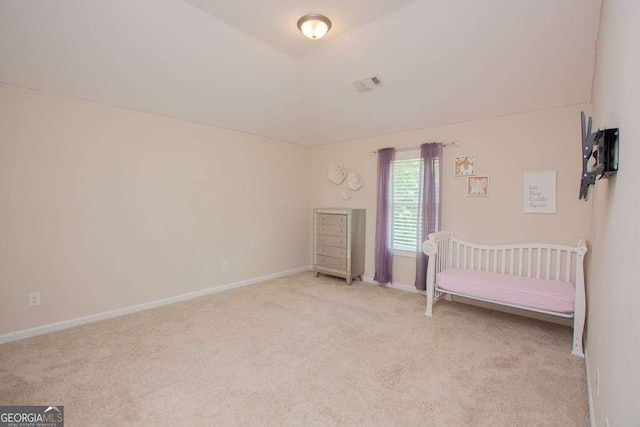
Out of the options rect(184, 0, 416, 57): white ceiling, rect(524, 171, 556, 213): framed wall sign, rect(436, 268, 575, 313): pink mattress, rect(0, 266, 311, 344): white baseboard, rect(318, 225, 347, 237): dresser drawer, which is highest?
rect(184, 0, 416, 57): white ceiling

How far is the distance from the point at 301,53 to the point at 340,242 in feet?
8.91

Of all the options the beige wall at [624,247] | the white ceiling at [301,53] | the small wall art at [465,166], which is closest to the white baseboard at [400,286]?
the small wall art at [465,166]

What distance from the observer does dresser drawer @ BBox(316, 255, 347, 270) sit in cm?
466

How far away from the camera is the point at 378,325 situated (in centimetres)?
312

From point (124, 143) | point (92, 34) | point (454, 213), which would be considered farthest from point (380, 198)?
point (92, 34)

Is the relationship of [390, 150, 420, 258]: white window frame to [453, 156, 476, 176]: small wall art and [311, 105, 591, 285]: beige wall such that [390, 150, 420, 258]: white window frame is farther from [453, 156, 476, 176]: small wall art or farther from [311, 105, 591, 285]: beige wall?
[453, 156, 476, 176]: small wall art

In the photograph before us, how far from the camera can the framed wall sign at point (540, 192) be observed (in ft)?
10.5

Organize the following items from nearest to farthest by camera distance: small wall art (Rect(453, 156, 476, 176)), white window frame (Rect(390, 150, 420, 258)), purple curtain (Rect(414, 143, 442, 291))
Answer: small wall art (Rect(453, 156, 476, 176)), purple curtain (Rect(414, 143, 442, 291)), white window frame (Rect(390, 150, 420, 258))

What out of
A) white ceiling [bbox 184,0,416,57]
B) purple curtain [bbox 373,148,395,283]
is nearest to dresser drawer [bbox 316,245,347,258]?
purple curtain [bbox 373,148,395,283]

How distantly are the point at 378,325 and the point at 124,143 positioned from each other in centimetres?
351

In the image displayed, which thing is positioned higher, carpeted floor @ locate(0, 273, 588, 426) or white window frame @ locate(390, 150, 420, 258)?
white window frame @ locate(390, 150, 420, 258)

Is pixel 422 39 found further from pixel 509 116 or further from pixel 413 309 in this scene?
pixel 413 309

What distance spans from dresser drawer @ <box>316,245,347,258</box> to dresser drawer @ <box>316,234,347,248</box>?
0.06 metres

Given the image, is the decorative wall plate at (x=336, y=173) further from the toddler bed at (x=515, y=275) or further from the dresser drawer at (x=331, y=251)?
the toddler bed at (x=515, y=275)
